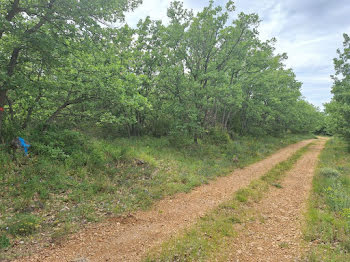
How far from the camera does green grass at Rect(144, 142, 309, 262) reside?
396 centimetres

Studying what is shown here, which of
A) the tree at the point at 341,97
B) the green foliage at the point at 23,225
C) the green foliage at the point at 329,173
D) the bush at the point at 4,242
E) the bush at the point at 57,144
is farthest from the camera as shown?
the tree at the point at 341,97

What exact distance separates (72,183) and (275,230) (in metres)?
7.21

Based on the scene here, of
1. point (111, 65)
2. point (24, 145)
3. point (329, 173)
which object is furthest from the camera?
point (329, 173)

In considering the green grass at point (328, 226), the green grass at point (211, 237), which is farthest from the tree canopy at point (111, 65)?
the green grass at point (328, 226)

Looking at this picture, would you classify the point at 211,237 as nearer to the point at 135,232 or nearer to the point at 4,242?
the point at 135,232

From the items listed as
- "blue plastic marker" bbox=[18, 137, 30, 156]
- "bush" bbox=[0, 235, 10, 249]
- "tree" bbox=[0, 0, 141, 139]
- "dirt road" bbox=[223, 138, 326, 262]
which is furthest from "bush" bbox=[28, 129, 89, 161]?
"dirt road" bbox=[223, 138, 326, 262]

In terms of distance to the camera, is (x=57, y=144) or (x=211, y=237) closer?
(x=211, y=237)

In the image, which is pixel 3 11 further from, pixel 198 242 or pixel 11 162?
pixel 198 242

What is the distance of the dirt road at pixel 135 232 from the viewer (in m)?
3.96

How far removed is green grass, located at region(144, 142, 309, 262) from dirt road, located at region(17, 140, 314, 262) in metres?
0.33

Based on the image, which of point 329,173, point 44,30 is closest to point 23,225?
point 44,30

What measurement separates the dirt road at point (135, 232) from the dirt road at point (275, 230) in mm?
1469

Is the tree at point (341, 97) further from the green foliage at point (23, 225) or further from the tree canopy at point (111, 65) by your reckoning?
the green foliage at point (23, 225)

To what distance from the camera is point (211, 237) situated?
467 cm
